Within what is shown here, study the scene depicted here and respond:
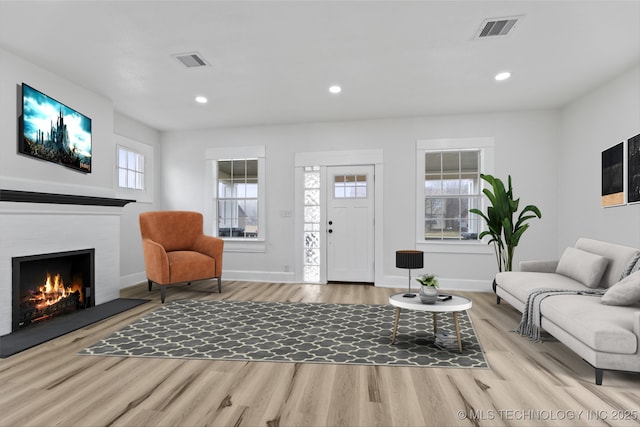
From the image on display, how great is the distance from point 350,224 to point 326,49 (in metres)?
2.97

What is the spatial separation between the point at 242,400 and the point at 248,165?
449 cm

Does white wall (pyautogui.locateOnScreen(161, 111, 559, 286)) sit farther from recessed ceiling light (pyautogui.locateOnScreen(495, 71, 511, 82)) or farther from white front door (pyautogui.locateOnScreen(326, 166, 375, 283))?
recessed ceiling light (pyautogui.locateOnScreen(495, 71, 511, 82))

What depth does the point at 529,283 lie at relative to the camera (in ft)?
11.2

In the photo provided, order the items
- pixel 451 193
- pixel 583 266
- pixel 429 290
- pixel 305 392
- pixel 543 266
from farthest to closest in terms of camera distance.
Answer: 1. pixel 451 193
2. pixel 543 266
3. pixel 583 266
4. pixel 429 290
5. pixel 305 392

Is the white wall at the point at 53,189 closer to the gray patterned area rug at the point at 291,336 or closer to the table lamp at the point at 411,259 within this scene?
the gray patterned area rug at the point at 291,336

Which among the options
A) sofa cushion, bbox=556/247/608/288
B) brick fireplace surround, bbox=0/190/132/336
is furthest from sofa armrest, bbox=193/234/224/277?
sofa cushion, bbox=556/247/608/288

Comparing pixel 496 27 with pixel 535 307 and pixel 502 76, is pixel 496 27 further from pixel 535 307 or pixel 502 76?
pixel 535 307

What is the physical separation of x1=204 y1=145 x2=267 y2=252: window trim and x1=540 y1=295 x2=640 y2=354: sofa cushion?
419 centimetres

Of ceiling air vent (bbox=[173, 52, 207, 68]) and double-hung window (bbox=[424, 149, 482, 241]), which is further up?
ceiling air vent (bbox=[173, 52, 207, 68])

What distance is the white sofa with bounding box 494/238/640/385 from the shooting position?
2191 millimetres

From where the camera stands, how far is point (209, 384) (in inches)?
88.2

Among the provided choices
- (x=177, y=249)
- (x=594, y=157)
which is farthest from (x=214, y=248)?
(x=594, y=157)

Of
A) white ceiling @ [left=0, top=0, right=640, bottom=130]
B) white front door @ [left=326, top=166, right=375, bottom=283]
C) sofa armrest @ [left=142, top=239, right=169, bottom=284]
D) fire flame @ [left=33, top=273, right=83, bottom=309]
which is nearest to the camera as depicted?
white ceiling @ [left=0, top=0, right=640, bottom=130]

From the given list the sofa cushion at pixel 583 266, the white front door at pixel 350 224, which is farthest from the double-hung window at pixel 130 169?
the sofa cushion at pixel 583 266
